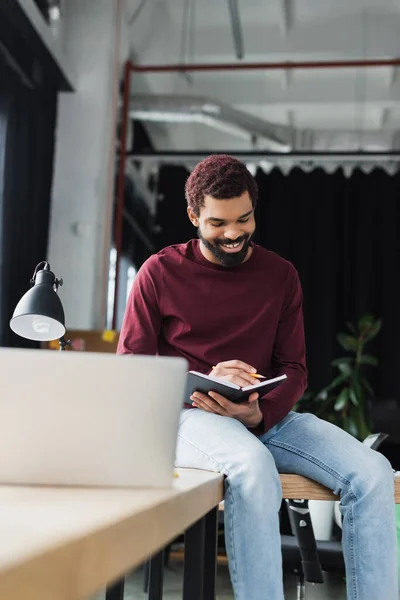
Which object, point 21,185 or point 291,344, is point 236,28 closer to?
point 21,185

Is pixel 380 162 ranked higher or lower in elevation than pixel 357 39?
lower

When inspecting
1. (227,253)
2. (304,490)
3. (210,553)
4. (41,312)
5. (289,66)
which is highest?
(289,66)

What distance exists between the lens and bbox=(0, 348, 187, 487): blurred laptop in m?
0.77

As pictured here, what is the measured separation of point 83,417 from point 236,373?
2.39 ft

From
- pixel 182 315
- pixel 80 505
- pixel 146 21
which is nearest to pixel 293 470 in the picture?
pixel 182 315

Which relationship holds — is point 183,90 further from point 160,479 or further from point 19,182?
point 160,479

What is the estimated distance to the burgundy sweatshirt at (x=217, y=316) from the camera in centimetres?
169

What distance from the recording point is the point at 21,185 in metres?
4.21

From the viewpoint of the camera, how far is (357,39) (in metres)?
6.21

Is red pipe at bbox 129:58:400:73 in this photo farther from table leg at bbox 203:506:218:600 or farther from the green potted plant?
table leg at bbox 203:506:218:600

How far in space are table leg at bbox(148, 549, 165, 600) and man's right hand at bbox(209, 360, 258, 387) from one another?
0.49 meters

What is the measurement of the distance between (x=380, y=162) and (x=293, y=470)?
15.8ft

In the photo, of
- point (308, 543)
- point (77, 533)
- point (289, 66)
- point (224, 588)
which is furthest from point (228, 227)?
point (289, 66)

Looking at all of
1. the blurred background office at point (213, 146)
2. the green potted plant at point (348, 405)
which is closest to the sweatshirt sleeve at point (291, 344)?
the blurred background office at point (213, 146)
